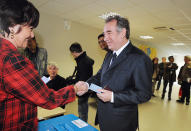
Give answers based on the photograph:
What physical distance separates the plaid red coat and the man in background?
1.81 metres

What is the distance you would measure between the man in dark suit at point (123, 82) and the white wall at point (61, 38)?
10.3ft

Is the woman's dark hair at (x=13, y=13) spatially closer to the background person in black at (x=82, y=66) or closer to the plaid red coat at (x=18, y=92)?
the plaid red coat at (x=18, y=92)

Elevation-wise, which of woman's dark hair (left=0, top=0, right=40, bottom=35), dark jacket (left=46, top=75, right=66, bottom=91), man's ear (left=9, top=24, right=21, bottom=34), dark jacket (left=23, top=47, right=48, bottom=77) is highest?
woman's dark hair (left=0, top=0, right=40, bottom=35)

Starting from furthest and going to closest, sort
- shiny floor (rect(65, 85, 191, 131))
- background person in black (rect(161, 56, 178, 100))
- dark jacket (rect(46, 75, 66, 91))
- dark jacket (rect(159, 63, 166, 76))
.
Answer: dark jacket (rect(159, 63, 166, 76)), background person in black (rect(161, 56, 178, 100)), shiny floor (rect(65, 85, 191, 131)), dark jacket (rect(46, 75, 66, 91))

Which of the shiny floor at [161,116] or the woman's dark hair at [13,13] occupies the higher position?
the woman's dark hair at [13,13]

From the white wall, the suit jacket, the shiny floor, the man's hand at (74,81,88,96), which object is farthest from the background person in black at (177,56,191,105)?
the man's hand at (74,81,88,96)

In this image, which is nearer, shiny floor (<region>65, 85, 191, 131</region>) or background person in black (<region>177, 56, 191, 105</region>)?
shiny floor (<region>65, 85, 191, 131</region>)

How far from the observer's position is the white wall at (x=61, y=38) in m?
3.88

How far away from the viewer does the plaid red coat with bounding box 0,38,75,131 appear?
616 mm

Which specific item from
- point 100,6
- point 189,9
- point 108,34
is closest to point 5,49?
point 108,34

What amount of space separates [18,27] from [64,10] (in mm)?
3135

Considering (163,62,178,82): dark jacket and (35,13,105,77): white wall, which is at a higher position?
(35,13,105,77): white wall

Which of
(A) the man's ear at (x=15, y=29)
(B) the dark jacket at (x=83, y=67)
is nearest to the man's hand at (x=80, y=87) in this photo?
(A) the man's ear at (x=15, y=29)

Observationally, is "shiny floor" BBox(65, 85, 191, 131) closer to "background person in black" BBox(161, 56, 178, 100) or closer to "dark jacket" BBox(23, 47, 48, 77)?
"background person in black" BBox(161, 56, 178, 100)
